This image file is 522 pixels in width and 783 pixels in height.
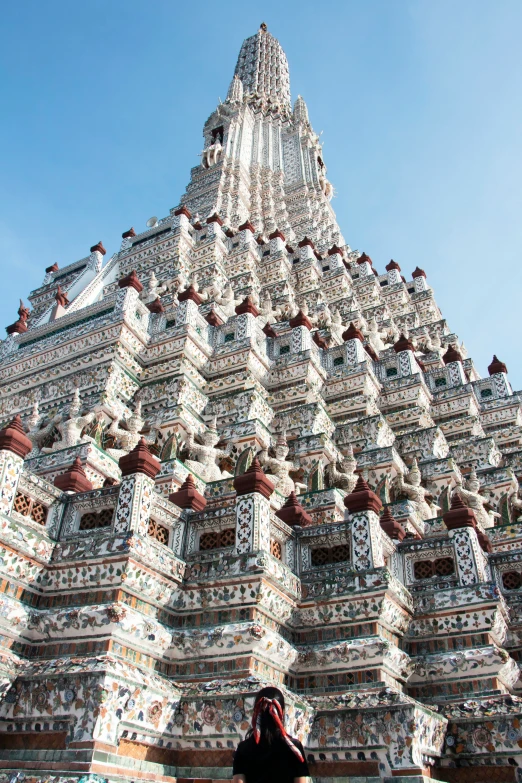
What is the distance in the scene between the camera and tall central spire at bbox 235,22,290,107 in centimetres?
4547

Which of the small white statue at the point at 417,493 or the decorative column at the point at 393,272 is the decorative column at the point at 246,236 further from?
the small white statue at the point at 417,493

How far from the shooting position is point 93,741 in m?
5.86

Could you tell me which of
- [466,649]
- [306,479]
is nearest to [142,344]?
[306,479]

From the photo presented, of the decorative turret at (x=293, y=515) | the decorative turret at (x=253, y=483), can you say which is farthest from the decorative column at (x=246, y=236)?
the decorative turret at (x=253, y=483)

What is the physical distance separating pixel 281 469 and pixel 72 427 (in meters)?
3.51

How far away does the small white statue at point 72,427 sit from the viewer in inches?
456

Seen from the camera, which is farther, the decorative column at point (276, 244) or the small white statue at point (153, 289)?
the decorative column at point (276, 244)

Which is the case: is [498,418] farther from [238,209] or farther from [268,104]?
[268,104]

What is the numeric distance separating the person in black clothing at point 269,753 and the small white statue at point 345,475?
8164mm

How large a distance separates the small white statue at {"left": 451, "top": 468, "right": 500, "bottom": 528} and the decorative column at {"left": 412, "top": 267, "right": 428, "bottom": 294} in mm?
15669

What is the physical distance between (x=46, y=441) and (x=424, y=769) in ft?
28.5

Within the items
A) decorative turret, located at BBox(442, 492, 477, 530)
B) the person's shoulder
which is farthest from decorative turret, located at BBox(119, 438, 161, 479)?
the person's shoulder

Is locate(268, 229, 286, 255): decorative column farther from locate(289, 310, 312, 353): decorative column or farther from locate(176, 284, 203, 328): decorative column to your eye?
locate(176, 284, 203, 328): decorative column

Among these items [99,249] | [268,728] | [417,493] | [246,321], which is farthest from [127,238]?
[268,728]
